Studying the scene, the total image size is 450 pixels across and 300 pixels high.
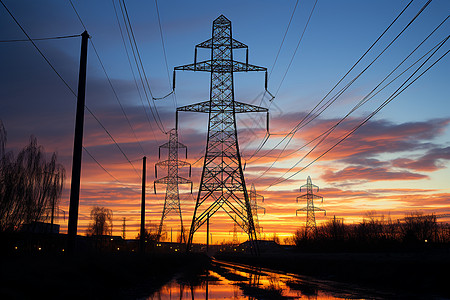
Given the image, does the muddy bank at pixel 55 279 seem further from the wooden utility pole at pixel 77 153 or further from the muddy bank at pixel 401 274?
the muddy bank at pixel 401 274

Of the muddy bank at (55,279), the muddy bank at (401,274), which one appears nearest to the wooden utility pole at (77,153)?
the muddy bank at (55,279)

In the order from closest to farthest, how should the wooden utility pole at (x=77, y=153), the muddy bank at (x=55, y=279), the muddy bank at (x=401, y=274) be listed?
the muddy bank at (x=55, y=279)
the muddy bank at (x=401, y=274)
the wooden utility pole at (x=77, y=153)

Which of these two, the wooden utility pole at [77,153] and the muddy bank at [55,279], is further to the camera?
the wooden utility pole at [77,153]

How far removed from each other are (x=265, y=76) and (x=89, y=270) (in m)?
25.7

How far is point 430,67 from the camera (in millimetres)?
16859

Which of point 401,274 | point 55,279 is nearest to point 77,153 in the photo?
point 55,279

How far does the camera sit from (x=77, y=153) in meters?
19.2

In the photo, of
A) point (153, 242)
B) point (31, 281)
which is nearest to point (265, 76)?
point (31, 281)

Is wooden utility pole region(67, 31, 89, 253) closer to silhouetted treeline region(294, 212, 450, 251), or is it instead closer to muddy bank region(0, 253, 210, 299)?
muddy bank region(0, 253, 210, 299)

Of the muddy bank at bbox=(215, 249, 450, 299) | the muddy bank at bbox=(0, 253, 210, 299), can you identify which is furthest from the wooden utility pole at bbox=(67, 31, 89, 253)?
the muddy bank at bbox=(215, 249, 450, 299)

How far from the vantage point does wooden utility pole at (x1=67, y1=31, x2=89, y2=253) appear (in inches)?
731

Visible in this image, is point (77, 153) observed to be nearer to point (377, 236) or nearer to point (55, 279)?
point (55, 279)

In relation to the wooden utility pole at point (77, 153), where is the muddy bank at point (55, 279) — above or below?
below

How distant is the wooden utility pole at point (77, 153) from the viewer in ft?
61.0
